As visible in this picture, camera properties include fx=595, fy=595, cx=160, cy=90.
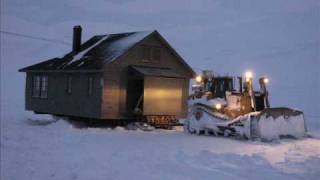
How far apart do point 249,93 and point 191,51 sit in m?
56.5

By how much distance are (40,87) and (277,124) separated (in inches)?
574

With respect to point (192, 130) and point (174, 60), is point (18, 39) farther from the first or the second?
point (192, 130)

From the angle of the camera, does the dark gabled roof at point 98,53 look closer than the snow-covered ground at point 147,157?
No

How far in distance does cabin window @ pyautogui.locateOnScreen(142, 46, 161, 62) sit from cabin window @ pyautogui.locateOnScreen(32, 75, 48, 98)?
600 cm

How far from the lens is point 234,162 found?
50.1 feet

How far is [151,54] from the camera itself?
29266mm

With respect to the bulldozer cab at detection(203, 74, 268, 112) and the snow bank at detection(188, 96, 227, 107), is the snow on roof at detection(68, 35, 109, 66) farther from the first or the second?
the snow bank at detection(188, 96, 227, 107)

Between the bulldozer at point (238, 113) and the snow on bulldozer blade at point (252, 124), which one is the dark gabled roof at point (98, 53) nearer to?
the bulldozer at point (238, 113)

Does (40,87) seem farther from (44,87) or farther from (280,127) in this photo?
(280,127)

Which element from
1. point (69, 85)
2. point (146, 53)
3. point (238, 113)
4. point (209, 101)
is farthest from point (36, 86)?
point (238, 113)

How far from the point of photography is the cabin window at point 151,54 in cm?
2886

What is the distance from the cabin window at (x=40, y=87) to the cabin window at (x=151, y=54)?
5997 mm

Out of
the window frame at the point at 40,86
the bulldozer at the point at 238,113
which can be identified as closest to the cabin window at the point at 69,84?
the window frame at the point at 40,86

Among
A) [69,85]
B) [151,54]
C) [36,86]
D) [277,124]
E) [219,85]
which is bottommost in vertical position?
[277,124]
